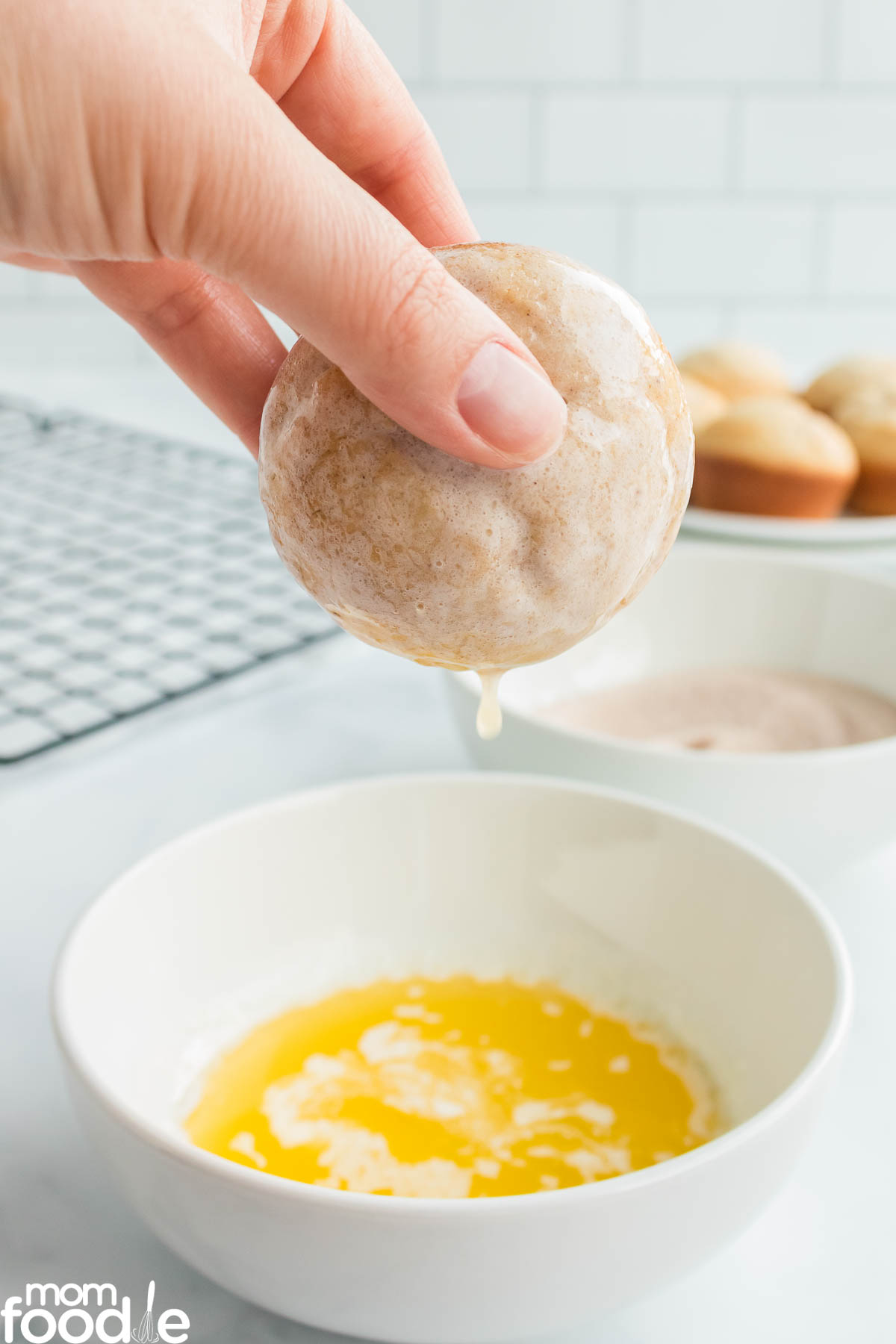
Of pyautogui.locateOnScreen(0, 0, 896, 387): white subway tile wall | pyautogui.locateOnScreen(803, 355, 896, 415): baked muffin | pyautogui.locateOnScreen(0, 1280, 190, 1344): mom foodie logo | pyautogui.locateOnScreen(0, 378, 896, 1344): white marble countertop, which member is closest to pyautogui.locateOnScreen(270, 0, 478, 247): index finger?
pyautogui.locateOnScreen(0, 378, 896, 1344): white marble countertop

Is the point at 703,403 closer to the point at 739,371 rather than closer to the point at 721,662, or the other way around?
the point at 739,371

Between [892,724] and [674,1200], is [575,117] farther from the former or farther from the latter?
[674,1200]

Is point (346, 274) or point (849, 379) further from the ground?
point (346, 274)

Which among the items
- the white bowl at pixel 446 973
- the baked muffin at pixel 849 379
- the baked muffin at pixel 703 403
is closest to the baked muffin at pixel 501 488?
the white bowl at pixel 446 973

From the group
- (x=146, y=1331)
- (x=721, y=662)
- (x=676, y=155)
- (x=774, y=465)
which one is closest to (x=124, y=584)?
(x=721, y=662)

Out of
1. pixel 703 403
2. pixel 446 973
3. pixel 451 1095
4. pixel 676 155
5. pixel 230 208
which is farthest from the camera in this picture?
pixel 676 155

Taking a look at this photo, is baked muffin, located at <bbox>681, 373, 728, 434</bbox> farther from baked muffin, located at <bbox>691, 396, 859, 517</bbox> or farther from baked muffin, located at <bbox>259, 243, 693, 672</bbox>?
baked muffin, located at <bbox>259, 243, 693, 672</bbox>
